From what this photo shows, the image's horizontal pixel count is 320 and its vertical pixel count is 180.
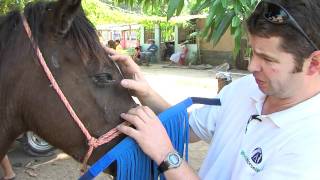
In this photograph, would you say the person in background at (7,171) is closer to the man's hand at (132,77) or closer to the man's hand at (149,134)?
the man's hand at (132,77)

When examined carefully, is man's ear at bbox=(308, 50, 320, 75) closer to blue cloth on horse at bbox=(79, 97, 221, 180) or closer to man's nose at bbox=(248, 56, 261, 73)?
man's nose at bbox=(248, 56, 261, 73)

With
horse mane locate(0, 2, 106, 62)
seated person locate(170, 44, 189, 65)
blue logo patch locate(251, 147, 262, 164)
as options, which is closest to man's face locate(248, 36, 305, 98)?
blue logo patch locate(251, 147, 262, 164)

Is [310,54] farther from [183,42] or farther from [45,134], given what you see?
[183,42]

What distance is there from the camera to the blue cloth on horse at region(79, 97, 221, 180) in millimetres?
1689

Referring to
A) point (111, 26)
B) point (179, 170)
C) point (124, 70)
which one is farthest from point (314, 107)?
point (111, 26)

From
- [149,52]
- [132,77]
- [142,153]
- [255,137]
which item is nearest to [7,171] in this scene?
[132,77]

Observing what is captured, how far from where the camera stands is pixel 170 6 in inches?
78.7

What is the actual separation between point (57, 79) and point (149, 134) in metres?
0.47

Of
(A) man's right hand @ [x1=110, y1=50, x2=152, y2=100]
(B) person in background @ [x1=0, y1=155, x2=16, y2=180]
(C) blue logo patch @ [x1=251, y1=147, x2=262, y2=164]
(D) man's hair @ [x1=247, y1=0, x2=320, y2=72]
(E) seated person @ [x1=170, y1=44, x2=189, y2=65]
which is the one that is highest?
(D) man's hair @ [x1=247, y1=0, x2=320, y2=72]

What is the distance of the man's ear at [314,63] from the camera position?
1.50 meters

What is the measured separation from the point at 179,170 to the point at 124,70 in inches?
→ 29.3

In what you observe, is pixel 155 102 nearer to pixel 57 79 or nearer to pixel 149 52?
pixel 57 79

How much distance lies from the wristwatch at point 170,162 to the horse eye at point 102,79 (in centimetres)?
46

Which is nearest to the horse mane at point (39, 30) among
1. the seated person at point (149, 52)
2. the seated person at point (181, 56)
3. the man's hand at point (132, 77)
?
the man's hand at point (132, 77)
